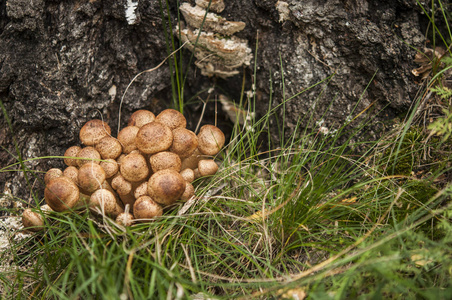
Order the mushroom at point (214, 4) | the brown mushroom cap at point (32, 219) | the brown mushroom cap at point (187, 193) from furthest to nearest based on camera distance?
the mushroom at point (214, 4) → the brown mushroom cap at point (187, 193) → the brown mushroom cap at point (32, 219)

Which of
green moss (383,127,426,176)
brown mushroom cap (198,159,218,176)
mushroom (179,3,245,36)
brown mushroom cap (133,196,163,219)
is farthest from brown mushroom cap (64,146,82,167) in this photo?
green moss (383,127,426,176)

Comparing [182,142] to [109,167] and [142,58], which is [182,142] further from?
[142,58]

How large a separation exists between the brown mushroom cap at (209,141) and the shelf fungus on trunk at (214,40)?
805 mm

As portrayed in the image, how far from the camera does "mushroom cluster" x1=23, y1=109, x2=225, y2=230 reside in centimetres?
212

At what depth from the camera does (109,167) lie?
228cm

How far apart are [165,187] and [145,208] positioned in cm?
18

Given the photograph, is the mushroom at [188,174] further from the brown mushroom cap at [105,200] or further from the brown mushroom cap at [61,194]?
the brown mushroom cap at [61,194]

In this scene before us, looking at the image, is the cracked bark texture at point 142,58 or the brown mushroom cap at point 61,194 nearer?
the brown mushroom cap at point 61,194

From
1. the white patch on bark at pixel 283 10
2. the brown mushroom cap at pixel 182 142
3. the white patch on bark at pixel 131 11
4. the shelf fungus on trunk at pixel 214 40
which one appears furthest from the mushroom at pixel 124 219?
the white patch on bark at pixel 283 10

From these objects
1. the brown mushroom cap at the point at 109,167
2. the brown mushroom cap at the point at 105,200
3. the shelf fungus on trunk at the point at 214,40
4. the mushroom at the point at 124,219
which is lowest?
the mushroom at the point at 124,219

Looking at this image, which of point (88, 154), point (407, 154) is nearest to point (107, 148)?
point (88, 154)

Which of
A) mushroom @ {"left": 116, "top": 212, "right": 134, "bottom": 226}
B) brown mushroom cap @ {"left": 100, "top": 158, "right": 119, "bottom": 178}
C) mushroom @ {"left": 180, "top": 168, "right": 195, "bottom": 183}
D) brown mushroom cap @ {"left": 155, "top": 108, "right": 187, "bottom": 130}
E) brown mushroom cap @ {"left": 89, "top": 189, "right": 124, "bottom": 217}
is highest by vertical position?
brown mushroom cap @ {"left": 155, "top": 108, "right": 187, "bottom": 130}

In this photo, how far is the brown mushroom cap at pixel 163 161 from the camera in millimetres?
2244

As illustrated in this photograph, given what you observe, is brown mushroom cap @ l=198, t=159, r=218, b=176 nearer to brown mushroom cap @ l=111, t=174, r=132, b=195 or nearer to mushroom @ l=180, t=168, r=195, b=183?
mushroom @ l=180, t=168, r=195, b=183
